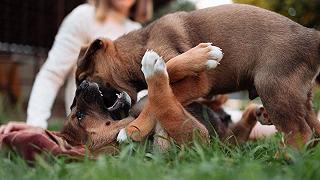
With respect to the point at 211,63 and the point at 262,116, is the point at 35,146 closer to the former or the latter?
the point at 211,63

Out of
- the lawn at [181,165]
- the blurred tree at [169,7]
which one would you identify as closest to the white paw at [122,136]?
the lawn at [181,165]

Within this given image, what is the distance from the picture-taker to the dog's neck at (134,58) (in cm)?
381

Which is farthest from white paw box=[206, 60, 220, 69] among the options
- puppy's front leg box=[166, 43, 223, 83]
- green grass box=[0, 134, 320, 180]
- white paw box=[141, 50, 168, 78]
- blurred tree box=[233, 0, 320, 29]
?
blurred tree box=[233, 0, 320, 29]

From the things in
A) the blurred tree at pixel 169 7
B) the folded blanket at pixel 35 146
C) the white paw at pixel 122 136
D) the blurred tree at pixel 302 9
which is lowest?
the blurred tree at pixel 169 7

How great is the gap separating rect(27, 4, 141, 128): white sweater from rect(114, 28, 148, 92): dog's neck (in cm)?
134

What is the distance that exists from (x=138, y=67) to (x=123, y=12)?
2.24 metres

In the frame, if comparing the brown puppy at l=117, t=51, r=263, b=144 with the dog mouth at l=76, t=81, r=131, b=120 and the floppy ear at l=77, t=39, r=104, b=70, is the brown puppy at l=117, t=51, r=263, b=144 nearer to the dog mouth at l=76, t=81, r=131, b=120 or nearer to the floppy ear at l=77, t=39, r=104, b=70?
the dog mouth at l=76, t=81, r=131, b=120

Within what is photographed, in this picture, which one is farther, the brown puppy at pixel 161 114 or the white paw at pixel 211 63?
the white paw at pixel 211 63

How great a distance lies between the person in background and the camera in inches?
198

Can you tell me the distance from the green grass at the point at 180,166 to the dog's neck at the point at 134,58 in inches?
31.7

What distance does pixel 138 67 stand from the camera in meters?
3.80

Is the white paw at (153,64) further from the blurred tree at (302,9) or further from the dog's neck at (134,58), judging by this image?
the blurred tree at (302,9)

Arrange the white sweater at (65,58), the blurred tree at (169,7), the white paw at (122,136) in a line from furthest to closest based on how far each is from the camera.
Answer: the blurred tree at (169,7) < the white sweater at (65,58) < the white paw at (122,136)

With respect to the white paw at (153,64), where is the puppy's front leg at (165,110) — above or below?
below
